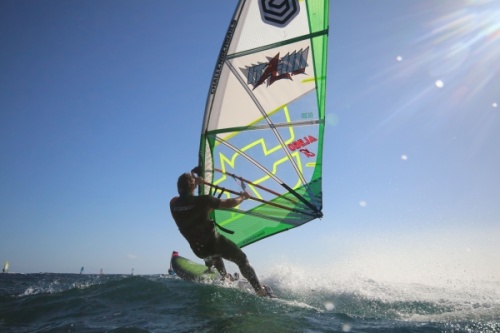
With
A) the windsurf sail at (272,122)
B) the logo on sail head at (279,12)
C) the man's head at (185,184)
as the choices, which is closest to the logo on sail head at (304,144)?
the windsurf sail at (272,122)

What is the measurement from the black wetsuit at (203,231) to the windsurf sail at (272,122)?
1.45 metres

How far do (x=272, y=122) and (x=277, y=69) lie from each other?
122 cm

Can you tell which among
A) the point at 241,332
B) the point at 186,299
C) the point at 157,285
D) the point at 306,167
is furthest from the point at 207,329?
the point at 306,167

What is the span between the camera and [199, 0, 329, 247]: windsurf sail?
661 cm

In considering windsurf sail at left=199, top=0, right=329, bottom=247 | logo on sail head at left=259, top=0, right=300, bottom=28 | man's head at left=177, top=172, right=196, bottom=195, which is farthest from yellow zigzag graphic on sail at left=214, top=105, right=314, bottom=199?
logo on sail head at left=259, top=0, right=300, bottom=28

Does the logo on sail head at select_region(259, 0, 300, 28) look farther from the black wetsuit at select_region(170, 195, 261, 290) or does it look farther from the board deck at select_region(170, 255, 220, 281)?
the board deck at select_region(170, 255, 220, 281)

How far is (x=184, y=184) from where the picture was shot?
209 inches

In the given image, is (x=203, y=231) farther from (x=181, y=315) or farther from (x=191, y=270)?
(x=191, y=270)

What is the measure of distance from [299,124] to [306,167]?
1040mm

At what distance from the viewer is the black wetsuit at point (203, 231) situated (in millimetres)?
5219

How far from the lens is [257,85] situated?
678 centimetres

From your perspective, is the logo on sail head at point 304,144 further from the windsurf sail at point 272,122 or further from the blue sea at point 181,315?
the blue sea at point 181,315

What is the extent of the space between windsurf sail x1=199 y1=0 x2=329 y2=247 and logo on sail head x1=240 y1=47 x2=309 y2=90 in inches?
0.9

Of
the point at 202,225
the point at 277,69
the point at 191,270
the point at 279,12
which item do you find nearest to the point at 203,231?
the point at 202,225
